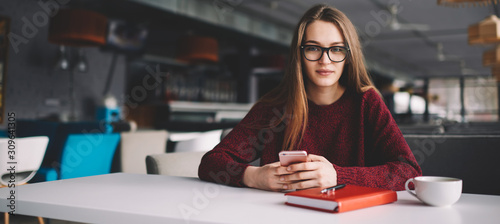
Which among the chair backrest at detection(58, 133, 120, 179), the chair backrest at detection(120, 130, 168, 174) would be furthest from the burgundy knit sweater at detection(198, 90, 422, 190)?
the chair backrest at detection(58, 133, 120, 179)

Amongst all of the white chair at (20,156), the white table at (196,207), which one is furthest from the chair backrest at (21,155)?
the white table at (196,207)

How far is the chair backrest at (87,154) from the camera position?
3274mm

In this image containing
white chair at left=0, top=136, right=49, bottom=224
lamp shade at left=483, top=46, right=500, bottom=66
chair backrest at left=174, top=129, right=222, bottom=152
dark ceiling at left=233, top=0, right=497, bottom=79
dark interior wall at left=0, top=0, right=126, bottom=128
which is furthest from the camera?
dark ceiling at left=233, top=0, right=497, bottom=79

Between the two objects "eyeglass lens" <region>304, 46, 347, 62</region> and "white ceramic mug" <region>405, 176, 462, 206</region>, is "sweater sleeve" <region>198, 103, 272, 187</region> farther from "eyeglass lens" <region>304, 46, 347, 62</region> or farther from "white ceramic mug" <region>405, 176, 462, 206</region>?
"white ceramic mug" <region>405, 176, 462, 206</region>

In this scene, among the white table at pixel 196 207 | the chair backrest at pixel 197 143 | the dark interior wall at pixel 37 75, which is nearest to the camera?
the white table at pixel 196 207

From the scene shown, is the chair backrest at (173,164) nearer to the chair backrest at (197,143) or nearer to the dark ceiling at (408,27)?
the chair backrest at (197,143)

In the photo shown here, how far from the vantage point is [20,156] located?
2502 mm

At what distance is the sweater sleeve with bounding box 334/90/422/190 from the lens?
1106 millimetres

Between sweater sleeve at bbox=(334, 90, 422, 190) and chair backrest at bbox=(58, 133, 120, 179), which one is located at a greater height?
sweater sleeve at bbox=(334, 90, 422, 190)

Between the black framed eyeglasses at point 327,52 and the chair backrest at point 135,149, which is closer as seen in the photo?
the black framed eyeglasses at point 327,52

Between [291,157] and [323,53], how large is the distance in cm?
46

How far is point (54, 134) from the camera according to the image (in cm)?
389

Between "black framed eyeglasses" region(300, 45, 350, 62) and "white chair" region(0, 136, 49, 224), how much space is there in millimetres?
1852

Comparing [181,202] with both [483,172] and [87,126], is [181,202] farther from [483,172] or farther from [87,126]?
[87,126]
